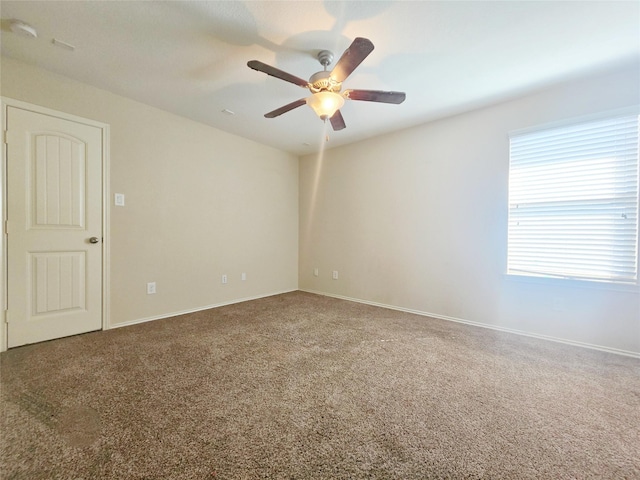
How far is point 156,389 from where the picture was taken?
171cm

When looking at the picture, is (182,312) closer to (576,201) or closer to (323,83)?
(323,83)

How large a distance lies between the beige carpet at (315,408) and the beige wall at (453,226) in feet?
1.24

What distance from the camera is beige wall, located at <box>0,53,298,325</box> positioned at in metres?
2.74

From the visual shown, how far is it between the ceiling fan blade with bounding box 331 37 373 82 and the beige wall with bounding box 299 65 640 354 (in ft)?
6.61

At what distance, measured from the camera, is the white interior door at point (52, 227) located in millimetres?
2275

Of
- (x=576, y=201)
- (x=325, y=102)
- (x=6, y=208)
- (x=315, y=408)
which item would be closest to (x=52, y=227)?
(x=6, y=208)

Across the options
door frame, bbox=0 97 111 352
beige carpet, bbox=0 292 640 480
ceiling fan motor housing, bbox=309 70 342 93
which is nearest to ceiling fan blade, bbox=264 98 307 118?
ceiling fan motor housing, bbox=309 70 342 93

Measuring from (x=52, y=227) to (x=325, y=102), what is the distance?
2743 millimetres

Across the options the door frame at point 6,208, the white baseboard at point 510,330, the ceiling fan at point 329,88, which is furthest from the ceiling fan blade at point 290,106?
the white baseboard at point 510,330

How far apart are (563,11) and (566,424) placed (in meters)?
2.51

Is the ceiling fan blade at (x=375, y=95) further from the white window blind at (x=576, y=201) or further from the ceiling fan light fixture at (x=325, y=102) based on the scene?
the white window blind at (x=576, y=201)

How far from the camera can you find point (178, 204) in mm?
3332

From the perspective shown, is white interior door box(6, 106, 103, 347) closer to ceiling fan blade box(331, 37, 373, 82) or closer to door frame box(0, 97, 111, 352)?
door frame box(0, 97, 111, 352)

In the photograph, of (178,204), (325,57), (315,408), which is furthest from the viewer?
(178,204)
